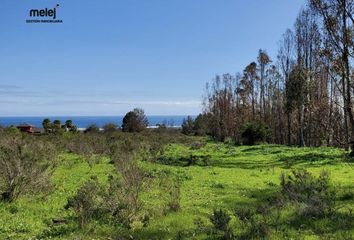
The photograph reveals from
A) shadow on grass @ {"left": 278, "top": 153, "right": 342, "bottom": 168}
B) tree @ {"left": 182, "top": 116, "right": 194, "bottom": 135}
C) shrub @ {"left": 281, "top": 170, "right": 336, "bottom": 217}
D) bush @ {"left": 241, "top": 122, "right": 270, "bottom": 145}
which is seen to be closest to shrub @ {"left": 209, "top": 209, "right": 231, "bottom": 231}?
shrub @ {"left": 281, "top": 170, "right": 336, "bottom": 217}

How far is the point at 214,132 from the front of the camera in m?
72.1

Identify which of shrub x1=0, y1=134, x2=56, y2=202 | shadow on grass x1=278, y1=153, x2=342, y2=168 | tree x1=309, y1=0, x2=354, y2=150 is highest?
tree x1=309, y1=0, x2=354, y2=150

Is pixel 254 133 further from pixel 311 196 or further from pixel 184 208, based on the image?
pixel 311 196

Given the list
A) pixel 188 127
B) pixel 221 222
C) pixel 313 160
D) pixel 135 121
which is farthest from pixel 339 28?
pixel 188 127

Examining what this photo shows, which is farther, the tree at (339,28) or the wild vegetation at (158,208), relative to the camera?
the tree at (339,28)

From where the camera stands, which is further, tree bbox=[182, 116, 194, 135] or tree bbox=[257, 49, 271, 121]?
tree bbox=[182, 116, 194, 135]

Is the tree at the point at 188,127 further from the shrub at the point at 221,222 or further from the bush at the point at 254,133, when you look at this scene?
the shrub at the point at 221,222

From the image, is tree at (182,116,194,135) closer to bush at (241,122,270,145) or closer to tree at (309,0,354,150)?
bush at (241,122,270,145)

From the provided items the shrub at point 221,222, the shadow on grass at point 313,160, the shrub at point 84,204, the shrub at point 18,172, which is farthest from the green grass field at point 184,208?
the shadow on grass at point 313,160

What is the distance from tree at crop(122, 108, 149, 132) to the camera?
2598 inches

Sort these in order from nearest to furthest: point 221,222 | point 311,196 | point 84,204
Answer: point 221,222 < point 84,204 < point 311,196

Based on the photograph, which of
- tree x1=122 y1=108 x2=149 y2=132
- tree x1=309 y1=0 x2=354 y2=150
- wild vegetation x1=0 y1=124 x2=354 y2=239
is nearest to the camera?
wild vegetation x1=0 y1=124 x2=354 y2=239

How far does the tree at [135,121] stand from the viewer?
66.0 m

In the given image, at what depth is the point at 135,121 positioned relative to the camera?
223 feet
